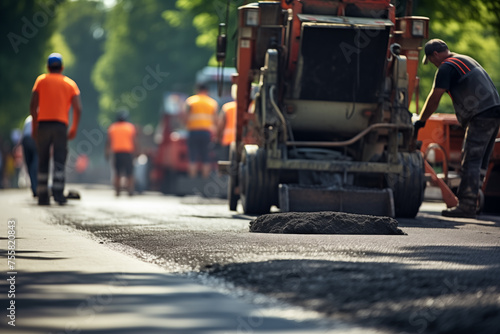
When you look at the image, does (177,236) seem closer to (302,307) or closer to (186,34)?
(302,307)

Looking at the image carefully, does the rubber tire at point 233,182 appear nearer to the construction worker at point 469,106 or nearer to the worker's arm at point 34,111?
the construction worker at point 469,106

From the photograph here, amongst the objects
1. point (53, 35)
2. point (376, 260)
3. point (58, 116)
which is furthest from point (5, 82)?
point (376, 260)

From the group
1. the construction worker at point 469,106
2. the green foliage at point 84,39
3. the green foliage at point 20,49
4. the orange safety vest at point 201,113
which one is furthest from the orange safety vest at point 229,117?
the green foliage at point 84,39

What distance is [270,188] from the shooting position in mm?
10492

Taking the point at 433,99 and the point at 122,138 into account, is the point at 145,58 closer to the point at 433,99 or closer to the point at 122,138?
the point at 122,138

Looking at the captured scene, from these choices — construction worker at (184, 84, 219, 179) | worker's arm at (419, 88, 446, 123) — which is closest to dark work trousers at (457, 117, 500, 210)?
worker's arm at (419, 88, 446, 123)

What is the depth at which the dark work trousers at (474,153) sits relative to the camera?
1040cm

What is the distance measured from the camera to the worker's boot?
10555 millimetres

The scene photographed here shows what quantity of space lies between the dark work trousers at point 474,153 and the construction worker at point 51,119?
5.34 m

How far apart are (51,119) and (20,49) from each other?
2094 centimetres

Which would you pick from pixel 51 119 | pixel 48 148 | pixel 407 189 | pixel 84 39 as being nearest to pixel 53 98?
pixel 51 119

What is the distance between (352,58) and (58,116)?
14.8 ft

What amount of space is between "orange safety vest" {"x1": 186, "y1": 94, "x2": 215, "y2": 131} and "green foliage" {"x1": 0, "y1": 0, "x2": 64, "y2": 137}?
13907 mm

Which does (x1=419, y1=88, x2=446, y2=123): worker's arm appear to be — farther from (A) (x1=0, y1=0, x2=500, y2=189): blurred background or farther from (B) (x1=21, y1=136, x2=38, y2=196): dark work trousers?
(A) (x1=0, y1=0, x2=500, y2=189): blurred background
